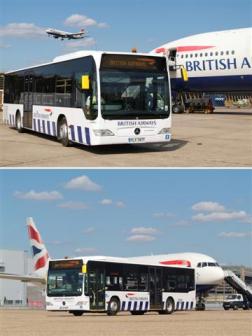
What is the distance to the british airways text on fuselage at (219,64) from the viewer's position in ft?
151

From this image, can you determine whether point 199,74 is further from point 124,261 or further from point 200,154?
point 200,154

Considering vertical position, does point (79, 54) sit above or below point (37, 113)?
above

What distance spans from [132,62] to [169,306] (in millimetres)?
14125

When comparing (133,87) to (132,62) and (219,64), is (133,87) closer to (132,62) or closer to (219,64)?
(132,62)

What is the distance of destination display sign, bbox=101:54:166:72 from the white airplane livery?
83.3ft

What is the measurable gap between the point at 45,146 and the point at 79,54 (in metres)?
3.85

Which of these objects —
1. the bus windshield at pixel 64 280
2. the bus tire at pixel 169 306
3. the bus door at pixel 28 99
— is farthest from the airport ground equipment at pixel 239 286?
the bus door at pixel 28 99

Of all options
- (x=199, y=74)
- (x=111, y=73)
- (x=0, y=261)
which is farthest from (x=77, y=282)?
(x=0, y=261)

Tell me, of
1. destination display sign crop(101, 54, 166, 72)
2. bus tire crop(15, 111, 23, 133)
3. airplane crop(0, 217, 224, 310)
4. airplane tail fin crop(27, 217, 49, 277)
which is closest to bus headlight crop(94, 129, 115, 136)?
destination display sign crop(101, 54, 166, 72)

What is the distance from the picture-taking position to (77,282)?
25938 millimetres

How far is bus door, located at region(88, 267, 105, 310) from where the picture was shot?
1013 inches

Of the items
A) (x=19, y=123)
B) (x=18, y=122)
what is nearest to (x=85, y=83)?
(x=19, y=123)

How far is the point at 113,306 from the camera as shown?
26.7m

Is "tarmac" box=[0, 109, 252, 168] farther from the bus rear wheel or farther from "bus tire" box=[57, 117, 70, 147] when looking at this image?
the bus rear wheel
